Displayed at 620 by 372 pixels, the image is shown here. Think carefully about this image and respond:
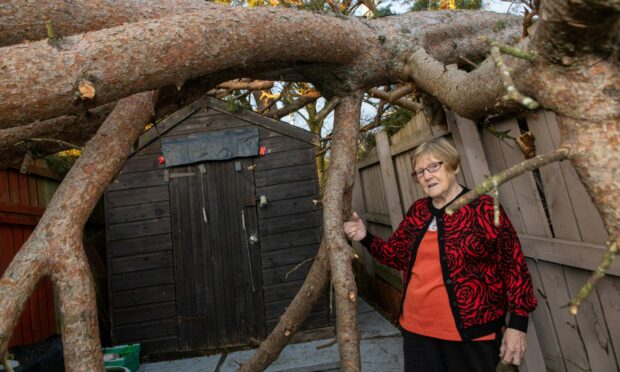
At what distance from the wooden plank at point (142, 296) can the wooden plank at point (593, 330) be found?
493 centimetres

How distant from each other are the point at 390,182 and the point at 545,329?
2.39 metres

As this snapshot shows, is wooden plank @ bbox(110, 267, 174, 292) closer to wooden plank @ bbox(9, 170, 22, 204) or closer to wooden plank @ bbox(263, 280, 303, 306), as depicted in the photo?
wooden plank @ bbox(263, 280, 303, 306)

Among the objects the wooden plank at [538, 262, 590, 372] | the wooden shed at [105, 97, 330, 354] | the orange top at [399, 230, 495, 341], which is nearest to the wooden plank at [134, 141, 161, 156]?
the wooden shed at [105, 97, 330, 354]

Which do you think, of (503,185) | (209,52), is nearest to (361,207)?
(503,185)

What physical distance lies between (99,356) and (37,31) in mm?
1576

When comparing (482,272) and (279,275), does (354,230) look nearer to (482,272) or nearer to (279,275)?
(482,272)

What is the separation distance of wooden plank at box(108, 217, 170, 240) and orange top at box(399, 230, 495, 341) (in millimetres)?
4435

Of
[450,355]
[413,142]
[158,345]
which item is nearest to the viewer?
[450,355]

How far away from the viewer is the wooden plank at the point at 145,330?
5.71 m

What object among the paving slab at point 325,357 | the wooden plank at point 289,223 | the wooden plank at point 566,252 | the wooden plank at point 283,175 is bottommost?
the paving slab at point 325,357

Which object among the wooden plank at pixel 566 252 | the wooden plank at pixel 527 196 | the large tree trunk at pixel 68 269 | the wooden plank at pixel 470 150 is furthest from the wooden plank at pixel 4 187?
the wooden plank at pixel 566 252

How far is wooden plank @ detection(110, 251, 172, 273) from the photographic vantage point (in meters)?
5.79

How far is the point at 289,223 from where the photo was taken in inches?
231

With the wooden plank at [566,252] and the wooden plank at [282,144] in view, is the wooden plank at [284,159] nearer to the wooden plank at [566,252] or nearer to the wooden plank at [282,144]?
the wooden plank at [282,144]
